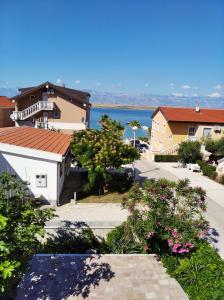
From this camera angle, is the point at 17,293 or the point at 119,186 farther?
the point at 119,186

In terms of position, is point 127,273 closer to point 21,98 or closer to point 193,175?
point 193,175

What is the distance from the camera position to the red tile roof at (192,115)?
4453 cm

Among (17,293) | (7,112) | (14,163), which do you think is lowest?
(17,293)

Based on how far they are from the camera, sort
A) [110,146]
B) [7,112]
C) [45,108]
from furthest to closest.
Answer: [7,112], [45,108], [110,146]

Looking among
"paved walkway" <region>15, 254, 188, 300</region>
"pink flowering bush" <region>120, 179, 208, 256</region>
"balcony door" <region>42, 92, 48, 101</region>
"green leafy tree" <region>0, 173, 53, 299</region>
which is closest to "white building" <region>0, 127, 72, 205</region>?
"paved walkway" <region>15, 254, 188, 300</region>

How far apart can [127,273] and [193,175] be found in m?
21.6

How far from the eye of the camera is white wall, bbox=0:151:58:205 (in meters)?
20.1

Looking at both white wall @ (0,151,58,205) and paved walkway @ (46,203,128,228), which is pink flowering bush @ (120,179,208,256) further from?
white wall @ (0,151,58,205)

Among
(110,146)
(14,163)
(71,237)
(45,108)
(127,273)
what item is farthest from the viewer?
(45,108)

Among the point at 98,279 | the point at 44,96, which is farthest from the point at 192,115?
the point at 98,279

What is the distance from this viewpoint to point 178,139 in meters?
45.1

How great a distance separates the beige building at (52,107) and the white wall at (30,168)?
2370 centimetres

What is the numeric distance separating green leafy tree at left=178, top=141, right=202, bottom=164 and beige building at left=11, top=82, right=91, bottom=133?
15.1 meters

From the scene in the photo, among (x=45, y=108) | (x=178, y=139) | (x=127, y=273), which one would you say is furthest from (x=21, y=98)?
(x=127, y=273)
